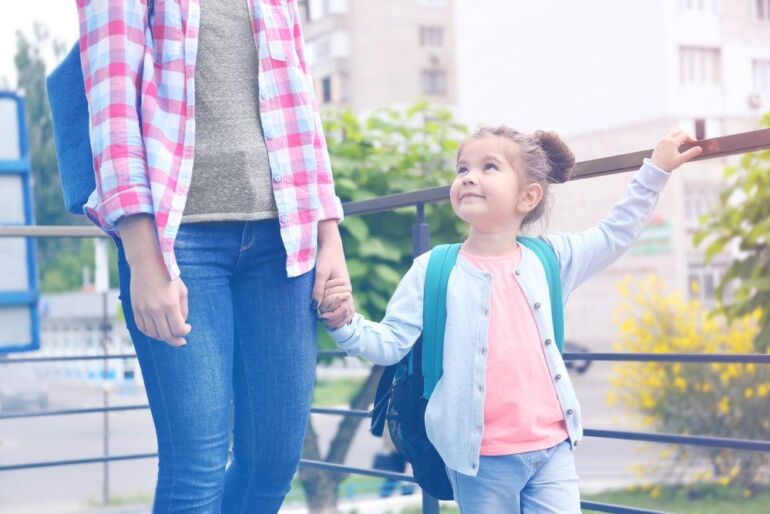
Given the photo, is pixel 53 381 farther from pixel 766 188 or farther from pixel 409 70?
pixel 766 188

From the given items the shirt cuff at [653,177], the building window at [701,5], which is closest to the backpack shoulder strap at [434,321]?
the shirt cuff at [653,177]

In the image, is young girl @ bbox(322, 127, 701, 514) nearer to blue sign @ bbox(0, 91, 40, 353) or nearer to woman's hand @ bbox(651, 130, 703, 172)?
woman's hand @ bbox(651, 130, 703, 172)

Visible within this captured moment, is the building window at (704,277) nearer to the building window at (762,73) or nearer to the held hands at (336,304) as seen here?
the building window at (762,73)

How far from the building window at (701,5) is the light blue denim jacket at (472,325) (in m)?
23.3

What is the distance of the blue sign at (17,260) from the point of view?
421 cm

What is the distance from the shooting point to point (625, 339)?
901 centimetres

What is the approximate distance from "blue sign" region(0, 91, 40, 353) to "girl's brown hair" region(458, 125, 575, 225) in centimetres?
289

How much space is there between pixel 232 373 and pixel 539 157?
25.7 inches

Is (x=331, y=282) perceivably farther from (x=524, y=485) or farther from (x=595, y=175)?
(x=595, y=175)

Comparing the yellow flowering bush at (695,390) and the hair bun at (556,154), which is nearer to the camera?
the hair bun at (556,154)

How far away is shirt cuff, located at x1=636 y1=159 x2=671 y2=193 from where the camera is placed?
1.72 meters

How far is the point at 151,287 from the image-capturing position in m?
1.38

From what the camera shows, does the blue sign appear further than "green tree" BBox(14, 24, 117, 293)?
No

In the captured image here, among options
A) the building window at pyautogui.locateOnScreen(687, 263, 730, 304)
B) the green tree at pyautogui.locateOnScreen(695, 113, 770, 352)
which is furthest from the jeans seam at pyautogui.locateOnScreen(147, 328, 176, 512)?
the building window at pyautogui.locateOnScreen(687, 263, 730, 304)
